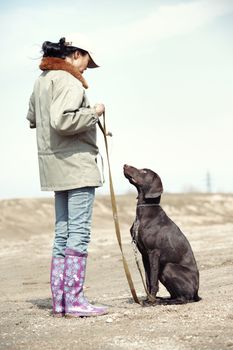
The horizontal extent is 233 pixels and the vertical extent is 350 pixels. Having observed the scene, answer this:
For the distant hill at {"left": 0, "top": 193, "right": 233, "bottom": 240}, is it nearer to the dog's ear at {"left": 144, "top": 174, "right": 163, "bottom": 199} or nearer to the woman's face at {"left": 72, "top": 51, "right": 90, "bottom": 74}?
the dog's ear at {"left": 144, "top": 174, "right": 163, "bottom": 199}

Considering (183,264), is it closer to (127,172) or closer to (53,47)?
(127,172)

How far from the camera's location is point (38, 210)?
26.4 meters

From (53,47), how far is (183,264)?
2368 mm

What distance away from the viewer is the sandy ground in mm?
5371

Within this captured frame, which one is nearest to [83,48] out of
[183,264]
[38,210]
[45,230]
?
[183,264]

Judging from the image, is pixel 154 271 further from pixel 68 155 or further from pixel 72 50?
pixel 72 50

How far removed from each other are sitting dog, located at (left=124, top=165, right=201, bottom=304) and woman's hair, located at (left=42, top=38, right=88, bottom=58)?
1.72 meters

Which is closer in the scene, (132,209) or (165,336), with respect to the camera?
(165,336)

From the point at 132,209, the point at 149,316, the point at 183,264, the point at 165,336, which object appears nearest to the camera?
the point at 165,336

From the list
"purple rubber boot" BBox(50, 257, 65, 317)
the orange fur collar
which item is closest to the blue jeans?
"purple rubber boot" BBox(50, 257, 65, 317)

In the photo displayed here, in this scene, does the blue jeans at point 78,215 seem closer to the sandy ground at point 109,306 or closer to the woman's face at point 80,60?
the sandy ground at point 109,306

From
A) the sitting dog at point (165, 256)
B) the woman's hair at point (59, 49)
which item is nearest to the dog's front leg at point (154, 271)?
the sitting dog at point (165, 256)

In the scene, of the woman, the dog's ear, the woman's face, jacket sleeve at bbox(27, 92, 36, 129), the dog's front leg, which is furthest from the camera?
the dog's ear

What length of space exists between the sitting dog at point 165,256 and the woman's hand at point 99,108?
1.28 m
